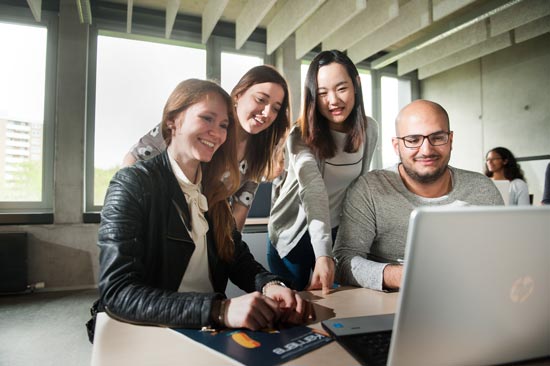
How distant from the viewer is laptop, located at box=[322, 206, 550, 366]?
1.55 ft

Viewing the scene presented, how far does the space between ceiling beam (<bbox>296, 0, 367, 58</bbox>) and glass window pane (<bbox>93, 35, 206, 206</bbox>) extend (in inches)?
56.0

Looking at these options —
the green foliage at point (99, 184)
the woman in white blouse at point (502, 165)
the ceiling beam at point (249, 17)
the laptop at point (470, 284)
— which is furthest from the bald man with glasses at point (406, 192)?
the green foliage at point (99, 184)

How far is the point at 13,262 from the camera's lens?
3432 millimetres

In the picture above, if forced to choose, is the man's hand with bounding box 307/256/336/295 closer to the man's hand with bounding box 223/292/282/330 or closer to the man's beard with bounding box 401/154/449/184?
the man's hand with bounding box 223/292/282/330

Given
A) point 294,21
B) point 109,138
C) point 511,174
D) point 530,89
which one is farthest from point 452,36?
point 109,138

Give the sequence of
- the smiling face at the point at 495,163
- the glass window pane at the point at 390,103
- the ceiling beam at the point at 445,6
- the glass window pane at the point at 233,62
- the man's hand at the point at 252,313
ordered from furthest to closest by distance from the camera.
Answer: the glass window pane at the point at 390,103, the glass window pane at the point at 233,62, the smiling face at the point at 495,163, the ceiling beam at the point at 445,6, the man's hand at the point at 252,313

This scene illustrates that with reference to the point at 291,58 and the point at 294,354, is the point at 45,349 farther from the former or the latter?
the point at 291,58

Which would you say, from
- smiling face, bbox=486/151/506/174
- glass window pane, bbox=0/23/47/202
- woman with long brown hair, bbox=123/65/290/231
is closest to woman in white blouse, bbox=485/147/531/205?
smiling face, bbox=486/151/506/174

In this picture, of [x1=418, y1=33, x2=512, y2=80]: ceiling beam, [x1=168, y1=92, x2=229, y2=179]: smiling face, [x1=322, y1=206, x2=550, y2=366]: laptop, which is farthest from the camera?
[x1=418, y1=33, x2=512, y2=80]: ceiling beam

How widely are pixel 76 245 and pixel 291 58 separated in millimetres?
3337

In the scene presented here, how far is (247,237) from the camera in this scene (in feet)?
7.38

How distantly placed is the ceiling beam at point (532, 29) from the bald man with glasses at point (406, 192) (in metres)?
3.36

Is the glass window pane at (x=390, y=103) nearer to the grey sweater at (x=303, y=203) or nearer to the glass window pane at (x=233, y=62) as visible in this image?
the glass window pane at (x=233, y=62)

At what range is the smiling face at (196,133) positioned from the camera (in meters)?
1.22
